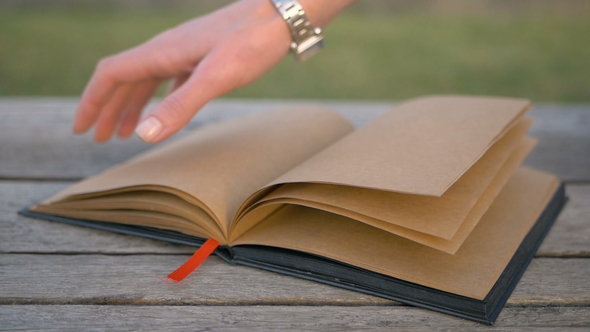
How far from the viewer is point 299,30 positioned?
1.14 meters

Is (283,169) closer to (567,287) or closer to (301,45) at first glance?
(301,45)

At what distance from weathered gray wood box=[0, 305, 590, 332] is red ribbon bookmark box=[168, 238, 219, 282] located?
7cm

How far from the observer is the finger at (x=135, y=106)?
1298mm

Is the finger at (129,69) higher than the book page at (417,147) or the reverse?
higher

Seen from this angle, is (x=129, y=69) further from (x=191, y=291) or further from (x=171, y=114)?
(x=191, y=291)

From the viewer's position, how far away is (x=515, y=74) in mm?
4977

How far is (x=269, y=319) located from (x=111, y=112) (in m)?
0.74

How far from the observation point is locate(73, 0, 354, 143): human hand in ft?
3.27

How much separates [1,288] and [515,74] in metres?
4.87

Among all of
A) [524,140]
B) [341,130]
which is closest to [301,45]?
[341,130]

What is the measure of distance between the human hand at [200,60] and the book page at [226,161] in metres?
0.08

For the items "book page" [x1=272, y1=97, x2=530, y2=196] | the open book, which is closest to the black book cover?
the open book

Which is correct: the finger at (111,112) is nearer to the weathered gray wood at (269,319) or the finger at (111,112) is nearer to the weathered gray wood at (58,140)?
the weathered gray wood at (58,140)


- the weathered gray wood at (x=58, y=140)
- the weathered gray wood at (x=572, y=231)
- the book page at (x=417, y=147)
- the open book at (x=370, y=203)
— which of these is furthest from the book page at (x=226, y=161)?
the weathered gray wood at (x=572, y=231)
